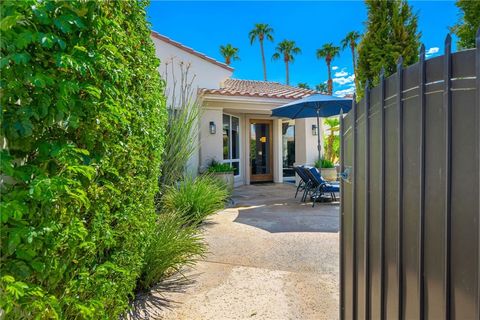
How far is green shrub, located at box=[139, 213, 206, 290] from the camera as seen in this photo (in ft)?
11.1

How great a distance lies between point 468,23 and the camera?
5.52 m

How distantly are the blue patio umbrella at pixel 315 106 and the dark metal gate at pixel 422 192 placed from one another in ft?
19.8

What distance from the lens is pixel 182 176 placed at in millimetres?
7281

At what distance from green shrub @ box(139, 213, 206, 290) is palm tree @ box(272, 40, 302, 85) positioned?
33118 millimetres

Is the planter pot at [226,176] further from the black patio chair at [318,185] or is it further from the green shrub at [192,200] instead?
the green shrub at [192,200]

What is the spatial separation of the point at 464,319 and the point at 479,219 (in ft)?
1.43

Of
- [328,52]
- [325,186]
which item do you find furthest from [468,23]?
[328,52]

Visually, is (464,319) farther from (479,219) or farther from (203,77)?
(203,77)

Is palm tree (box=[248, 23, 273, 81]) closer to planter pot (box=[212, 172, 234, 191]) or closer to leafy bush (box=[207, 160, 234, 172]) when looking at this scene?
leafy bush (box=[207, 160, 234, 172])

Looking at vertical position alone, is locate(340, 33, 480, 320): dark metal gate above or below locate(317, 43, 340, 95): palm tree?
below

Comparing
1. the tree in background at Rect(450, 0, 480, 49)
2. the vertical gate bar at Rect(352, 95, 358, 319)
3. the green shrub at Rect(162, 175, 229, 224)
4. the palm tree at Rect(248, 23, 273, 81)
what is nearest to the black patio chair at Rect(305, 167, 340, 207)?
the green shrub at Rect(162, 175, 229, 224)

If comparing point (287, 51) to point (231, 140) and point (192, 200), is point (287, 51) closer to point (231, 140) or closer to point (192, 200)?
point (231, 140)

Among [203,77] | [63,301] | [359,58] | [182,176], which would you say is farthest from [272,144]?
[63,301]

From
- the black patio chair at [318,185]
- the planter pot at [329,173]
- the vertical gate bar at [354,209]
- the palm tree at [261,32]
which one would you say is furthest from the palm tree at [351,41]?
the vertical gate bar at [354,209]
